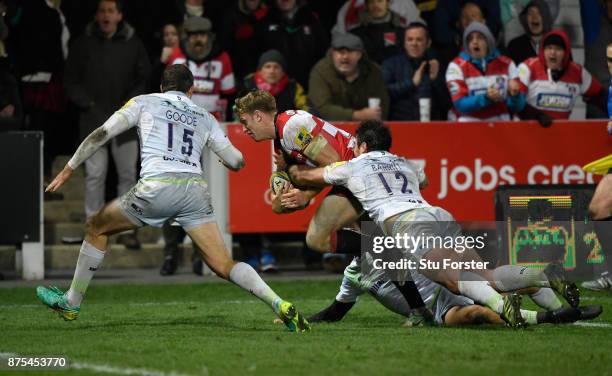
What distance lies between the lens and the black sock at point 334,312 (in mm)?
11562

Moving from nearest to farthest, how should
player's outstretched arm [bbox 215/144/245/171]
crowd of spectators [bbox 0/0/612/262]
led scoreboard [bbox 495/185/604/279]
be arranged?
1. player's outstretched arm [bbox 215/144/245/171]
2. led scoreboard [bbox 495/185/604/279]
3. crowd of spectators [bbox 0/0/612/262]

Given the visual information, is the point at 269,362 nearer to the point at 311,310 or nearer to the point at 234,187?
the point at 311,310

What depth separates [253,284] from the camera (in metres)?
10.5

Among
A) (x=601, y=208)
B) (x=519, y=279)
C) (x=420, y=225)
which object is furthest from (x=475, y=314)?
(x=601, y=208)

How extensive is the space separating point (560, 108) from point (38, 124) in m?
6.53

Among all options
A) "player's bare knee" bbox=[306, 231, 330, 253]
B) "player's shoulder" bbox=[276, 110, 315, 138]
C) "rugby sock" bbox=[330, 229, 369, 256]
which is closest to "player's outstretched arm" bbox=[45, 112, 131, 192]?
"player's shoulder" bbox=[276, 110, 315, 138]

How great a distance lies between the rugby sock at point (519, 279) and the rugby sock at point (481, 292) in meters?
0.36

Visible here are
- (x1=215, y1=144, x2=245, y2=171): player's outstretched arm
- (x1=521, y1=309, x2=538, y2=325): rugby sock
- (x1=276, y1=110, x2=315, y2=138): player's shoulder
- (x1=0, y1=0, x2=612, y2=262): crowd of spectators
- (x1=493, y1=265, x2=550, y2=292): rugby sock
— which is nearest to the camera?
(x1=521, y1=309, x2=538, y2=325): rugby sock

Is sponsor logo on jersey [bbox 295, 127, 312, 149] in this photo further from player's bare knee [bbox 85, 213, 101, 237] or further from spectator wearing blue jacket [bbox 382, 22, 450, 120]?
spectator wearing blue jacket [bbox 382, 22, 450, 120]

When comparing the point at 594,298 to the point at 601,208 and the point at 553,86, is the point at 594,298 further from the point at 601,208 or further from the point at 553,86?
the point at 553,86

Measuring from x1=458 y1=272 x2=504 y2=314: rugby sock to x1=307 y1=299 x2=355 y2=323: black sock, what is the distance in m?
A: 1.52

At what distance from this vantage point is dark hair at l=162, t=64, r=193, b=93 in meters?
11.1

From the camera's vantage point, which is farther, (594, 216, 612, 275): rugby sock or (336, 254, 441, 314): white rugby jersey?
(594, 216, 612, 275): rugby sock

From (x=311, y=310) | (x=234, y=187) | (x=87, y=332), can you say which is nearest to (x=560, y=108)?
(x=234, y=187)
